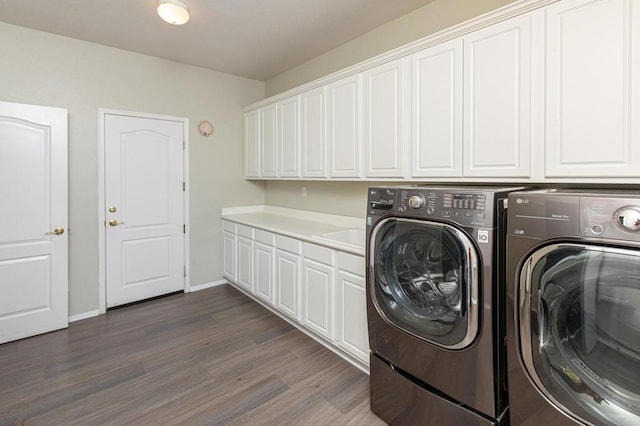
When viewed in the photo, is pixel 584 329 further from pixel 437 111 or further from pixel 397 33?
pixel 397 33

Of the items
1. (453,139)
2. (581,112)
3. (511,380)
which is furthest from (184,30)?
(511,380)

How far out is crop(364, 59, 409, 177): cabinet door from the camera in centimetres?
222

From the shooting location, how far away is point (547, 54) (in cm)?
156

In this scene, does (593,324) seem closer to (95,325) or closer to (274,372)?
(274,372)

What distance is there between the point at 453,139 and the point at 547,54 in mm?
587

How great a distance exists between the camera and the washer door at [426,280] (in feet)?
4.61

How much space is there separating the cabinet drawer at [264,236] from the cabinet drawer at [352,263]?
97 cm

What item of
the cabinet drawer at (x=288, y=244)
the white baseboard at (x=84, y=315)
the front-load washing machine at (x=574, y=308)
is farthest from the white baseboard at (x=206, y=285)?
the front-load washing machine at (x=574, y=308)

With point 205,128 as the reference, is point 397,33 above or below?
above

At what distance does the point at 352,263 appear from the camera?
2.22 meters

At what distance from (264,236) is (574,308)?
2517 mm

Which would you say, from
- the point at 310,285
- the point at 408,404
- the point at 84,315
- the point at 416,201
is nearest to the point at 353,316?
the point at 310,285

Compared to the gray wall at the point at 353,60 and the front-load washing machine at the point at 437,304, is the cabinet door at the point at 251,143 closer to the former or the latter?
the gray wall at the point at 353,60

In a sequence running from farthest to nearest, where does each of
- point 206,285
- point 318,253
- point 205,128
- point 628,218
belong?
1. point 206,285
2. point 205,128
3. point 318,253
4. point 628,218
